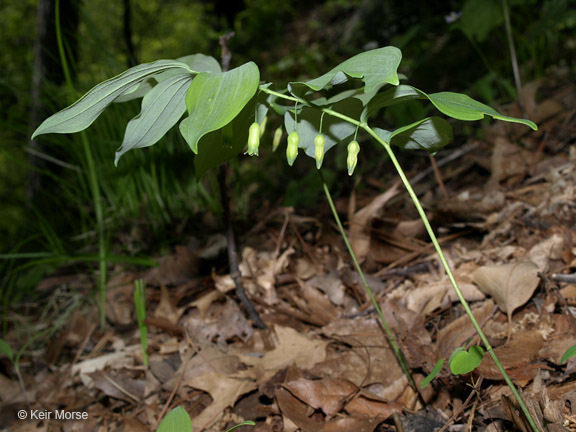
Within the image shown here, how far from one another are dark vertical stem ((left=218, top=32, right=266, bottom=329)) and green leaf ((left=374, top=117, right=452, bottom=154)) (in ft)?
1.69

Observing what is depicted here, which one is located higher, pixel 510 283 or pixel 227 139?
pixel 227 139

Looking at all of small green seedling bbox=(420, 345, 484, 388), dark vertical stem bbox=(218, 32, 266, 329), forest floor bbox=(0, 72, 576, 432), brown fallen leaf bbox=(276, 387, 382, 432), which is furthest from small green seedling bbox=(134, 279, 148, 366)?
small green seedling bbox=(420, 345, 484, 388)

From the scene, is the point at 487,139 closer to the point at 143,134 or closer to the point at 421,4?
the point at 143,134

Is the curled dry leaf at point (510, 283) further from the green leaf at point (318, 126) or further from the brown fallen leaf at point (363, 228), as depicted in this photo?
the green leaf at point (318, 126)

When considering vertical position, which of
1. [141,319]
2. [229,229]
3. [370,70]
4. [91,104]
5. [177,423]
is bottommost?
[141,319]

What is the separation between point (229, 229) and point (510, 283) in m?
0.90

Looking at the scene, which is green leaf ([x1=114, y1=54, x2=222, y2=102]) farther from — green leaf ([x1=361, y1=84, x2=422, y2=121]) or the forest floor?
the forest floor

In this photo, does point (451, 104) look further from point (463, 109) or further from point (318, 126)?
point (318, 126)

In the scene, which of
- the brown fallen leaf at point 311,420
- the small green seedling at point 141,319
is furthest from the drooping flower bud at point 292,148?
the small green seedling at point 141,319

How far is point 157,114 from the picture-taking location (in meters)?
0.92

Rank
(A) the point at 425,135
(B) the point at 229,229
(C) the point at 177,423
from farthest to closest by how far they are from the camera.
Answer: (B) the point at 229,229 → (A) the point at 425,135 → (C) the point at 177,423

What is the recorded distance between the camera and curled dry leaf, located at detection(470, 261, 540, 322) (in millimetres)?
1231

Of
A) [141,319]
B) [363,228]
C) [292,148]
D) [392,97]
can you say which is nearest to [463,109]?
[392,97]

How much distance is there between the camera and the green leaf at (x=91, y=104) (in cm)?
82
